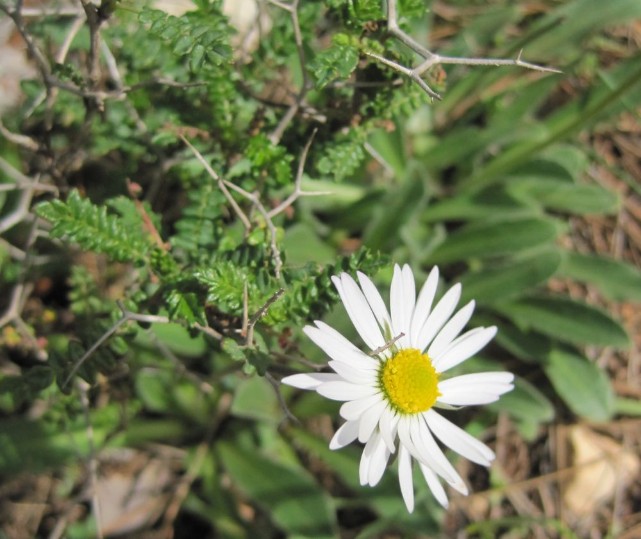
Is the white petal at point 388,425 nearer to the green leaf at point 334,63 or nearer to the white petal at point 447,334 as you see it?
the white petal at point 447,334

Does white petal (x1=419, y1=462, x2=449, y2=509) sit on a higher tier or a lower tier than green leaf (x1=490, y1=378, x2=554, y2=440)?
lower

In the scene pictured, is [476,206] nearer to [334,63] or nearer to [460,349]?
[460,349]

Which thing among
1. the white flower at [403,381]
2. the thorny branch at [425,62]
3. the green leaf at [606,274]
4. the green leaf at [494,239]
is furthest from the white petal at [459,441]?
the green leaf at [606,274]

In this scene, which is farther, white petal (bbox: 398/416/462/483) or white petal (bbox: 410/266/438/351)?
white petal (bbox: 410/266/438/351)

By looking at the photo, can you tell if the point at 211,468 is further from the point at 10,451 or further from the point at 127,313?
the point at 127,313

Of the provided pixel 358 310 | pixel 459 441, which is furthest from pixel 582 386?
pixel 358 310

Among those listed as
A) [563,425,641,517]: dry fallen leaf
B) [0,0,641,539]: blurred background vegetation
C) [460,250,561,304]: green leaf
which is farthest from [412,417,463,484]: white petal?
[563,425,641,517]: dry fallen leaf

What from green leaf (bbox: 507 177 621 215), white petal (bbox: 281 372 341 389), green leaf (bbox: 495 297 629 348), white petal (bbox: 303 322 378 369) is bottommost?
white petal (bbox: 281 372 341 389)

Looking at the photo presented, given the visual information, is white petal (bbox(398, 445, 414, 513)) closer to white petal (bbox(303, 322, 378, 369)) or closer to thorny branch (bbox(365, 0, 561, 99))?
white petal (bbox(303, 322, 378, 369))
